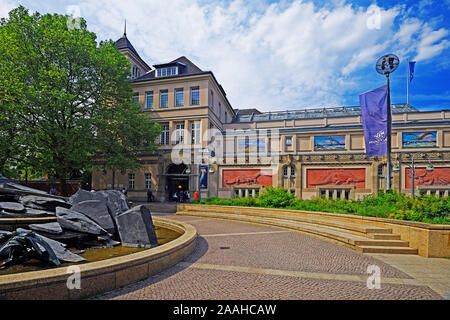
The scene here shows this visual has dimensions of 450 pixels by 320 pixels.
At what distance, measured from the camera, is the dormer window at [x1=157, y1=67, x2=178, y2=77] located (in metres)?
35.2

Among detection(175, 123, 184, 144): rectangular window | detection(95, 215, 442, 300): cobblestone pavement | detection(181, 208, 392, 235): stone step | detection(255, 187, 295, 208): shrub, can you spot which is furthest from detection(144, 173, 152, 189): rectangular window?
detection(95, 215, 442, 300): cobblestone pavement

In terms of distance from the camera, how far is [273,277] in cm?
558

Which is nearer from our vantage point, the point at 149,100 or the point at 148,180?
the point at 148,180

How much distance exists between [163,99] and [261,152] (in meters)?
15.6

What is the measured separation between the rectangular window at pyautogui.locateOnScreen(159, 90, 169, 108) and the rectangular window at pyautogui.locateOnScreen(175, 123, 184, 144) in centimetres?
348

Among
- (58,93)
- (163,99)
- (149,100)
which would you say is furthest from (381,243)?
(149,100)

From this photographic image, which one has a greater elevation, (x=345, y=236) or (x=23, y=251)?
(x=23, y=251)

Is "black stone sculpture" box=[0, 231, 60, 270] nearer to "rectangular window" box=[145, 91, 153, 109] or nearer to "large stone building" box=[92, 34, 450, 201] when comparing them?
"large stone building" box=[92, 34, 450, 201]

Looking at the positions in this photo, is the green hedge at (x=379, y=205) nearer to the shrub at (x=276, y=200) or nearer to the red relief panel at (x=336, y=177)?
the shrub at (x=276, y=200)

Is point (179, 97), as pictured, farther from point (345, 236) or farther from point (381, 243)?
point (381, 243)

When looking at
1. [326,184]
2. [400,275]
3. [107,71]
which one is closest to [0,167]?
[107,71]
